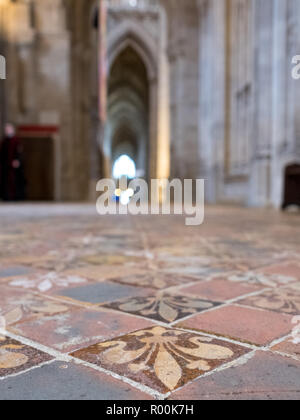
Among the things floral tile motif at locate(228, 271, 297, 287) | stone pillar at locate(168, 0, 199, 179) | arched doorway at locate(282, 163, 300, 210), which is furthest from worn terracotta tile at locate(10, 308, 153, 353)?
stone pillar at locate(168, 0, 199, 179)

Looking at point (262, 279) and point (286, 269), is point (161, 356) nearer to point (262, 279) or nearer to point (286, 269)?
point (262, 279)

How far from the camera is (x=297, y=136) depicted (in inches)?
334

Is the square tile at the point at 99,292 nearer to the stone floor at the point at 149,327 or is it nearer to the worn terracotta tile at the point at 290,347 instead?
the stone floor at the point at 149,327

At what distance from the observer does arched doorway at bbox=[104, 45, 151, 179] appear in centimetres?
2841

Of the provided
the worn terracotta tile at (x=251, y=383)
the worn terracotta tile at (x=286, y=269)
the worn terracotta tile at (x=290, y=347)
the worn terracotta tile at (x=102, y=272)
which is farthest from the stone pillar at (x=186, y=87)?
the worn terracotta tile at (x=251, y=383)

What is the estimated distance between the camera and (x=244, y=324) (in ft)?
3.65

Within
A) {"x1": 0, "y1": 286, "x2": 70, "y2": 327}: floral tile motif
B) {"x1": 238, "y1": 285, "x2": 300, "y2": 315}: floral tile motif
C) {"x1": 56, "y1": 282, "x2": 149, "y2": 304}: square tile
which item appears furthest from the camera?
{"x1": 56, "y1": 282, "x2": 149, "y2": 304}: square tile

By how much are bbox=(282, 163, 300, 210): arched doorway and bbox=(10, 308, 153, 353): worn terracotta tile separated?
737 cm

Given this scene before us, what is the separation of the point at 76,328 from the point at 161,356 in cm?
29

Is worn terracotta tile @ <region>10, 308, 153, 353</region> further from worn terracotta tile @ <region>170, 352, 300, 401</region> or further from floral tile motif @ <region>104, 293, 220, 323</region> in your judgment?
worn terracotta tile @ <region>170, 352, 300, 401</region>

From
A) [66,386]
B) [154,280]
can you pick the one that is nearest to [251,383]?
[66,386]

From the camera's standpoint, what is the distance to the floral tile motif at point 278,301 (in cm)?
127

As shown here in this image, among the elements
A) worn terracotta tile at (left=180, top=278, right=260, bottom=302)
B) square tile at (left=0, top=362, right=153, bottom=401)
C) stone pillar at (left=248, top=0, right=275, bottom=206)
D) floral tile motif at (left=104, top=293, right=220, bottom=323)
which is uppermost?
stone pillar at (left=248, top=0, right=275, bottom=206)

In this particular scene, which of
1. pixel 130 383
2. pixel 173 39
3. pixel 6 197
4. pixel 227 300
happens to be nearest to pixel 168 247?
pixel 227 300
